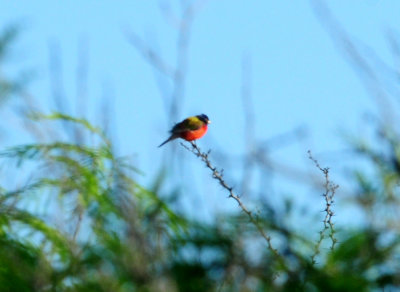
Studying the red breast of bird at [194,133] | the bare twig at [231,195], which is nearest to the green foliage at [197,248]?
the bare twig at [231,195]

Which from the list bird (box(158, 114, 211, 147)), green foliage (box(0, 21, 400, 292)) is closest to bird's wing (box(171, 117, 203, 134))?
bird (box(158, 114, 211, 147))

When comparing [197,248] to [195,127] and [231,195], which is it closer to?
[231,195]

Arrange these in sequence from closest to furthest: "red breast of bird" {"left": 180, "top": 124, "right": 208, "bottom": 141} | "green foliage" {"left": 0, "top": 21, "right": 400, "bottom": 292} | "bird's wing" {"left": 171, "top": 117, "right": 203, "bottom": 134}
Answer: "green foliage" {"left": 0, "top": 21, "right": 400, "bottom": 292} < "red breast of bird" {"left": 180, "top": 124, "right": 208, "bottom": 141} < "bird's wing" {"left": 171, "top": 117, "right": 203, "bottom": 134}

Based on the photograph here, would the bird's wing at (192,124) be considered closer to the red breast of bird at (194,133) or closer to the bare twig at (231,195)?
the red breast of bird at (194,133)

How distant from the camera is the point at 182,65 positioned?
335 cm

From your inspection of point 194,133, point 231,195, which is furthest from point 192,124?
point 231,195

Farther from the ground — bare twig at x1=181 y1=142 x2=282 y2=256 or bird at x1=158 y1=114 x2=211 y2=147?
bird at x1=158 y1=114 x2=211 y2=147

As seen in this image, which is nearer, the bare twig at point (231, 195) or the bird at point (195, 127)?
the bare twig at point (231, 195)

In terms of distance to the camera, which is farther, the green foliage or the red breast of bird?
the red breast of bird

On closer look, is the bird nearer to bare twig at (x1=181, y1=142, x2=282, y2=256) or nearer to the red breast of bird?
the red breast of bird

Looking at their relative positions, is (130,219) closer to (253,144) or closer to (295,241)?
(253,144)

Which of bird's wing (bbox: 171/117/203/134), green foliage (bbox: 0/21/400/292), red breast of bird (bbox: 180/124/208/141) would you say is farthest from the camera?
bird's wing (bbox: 171/117/203/134)

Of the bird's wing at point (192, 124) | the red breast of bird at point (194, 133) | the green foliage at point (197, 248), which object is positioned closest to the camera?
the green foliage at point (197, 248)

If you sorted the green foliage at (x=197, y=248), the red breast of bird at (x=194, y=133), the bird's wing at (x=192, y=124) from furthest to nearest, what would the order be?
the bird's wing at (x=192, y=124), the red breast of bird at (x=194, y=133), the green foliage at (x=197, y=248)
